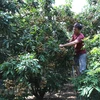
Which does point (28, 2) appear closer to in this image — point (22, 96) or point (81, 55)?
point (81, 55)

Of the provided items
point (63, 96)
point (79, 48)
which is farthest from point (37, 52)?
point (63, 96)

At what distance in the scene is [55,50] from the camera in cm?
514

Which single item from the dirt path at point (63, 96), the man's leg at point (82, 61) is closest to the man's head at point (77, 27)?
the man's leg at point (82, 61)

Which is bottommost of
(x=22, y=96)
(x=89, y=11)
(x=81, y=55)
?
(x=22, y=96)

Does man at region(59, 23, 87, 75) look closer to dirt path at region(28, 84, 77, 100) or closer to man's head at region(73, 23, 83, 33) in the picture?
man's head at region(73, 23, 83, 33)

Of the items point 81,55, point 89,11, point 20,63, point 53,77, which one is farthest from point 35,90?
point 89,11

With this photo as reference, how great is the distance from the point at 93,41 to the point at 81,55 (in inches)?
31.4

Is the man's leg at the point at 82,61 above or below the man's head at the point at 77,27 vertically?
below

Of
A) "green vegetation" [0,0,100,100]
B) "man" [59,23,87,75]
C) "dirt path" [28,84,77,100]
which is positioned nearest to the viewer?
"green vegetation" [0,0,100,100]

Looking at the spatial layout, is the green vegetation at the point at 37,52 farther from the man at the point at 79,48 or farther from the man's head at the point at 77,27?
the man's head at the point at 77,27

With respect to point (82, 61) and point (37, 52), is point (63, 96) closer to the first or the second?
point (82, 61)

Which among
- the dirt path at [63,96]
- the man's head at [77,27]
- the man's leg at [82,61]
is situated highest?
the man's head at [77,27]

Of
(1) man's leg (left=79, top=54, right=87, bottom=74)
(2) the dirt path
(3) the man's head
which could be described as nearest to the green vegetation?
(1) man's leg (left=79, top=54, right=87, bottom=74)

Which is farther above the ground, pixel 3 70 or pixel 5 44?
pixel 5 44
